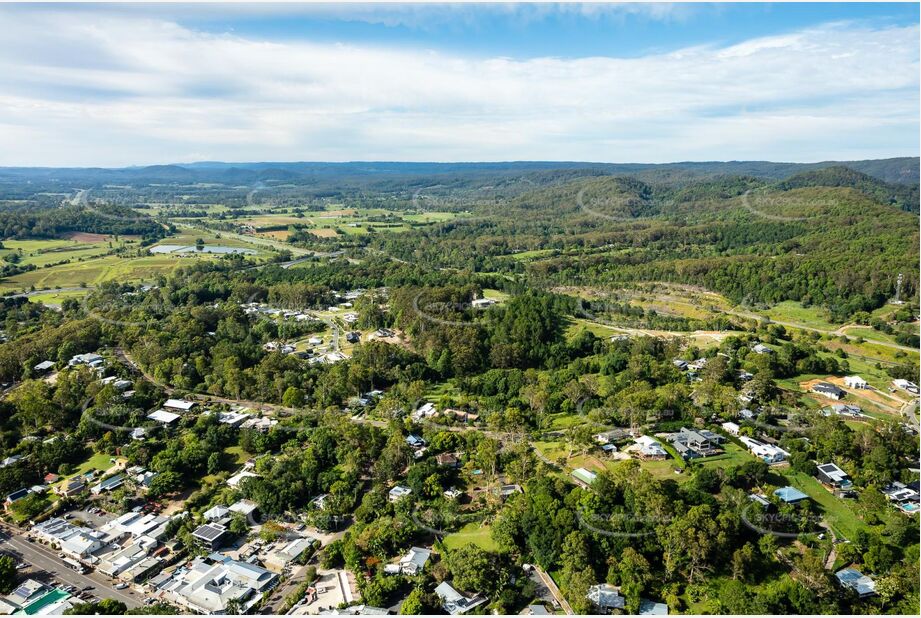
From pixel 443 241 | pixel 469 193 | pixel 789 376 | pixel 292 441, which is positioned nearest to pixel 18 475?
pixel 292 441

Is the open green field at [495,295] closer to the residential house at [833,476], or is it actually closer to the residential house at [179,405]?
the residential house at [179,405]

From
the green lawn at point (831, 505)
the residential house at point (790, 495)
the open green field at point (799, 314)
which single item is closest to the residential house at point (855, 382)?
the green lawn at point (831, 505)

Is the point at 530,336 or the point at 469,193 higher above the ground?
the point at 469,193

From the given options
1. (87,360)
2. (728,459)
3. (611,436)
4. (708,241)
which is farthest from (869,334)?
(87,360)

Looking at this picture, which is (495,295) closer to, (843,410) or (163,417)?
(843,410)

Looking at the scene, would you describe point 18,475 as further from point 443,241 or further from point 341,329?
point 443,241

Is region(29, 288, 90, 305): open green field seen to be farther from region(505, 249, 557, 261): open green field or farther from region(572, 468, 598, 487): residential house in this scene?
region(572, 468, 598, 487): residential house
